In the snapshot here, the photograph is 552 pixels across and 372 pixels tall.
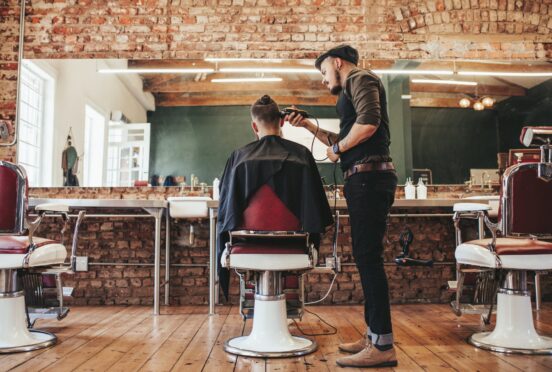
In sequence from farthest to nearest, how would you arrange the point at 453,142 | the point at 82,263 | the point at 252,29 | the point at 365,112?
the point at 453,142 < the point at 252,29 < the point at 82,263 < the point at 365,112

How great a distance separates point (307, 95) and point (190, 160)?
50.0 inches

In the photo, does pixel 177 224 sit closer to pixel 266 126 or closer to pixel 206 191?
pixel 206 191

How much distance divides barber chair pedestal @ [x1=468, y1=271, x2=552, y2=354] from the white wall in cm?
341

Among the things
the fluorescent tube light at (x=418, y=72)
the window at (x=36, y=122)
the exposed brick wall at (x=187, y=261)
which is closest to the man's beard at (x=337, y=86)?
the exposed brick wall at (x=187, y=261)

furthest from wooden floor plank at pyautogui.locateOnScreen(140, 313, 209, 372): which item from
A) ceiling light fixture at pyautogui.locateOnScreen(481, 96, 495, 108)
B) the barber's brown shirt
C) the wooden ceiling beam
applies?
ceiling light fixture at pyautogui.locateOnScreen(481, 96, 495, 108)

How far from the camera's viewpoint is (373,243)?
2115 millimetres

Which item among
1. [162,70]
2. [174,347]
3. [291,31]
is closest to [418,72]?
[291,31]

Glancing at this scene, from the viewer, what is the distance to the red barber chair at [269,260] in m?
2.27

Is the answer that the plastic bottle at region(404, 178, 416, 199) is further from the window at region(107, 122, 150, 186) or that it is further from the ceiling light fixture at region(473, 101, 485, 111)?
the window at region(107, 122, 150, 186)

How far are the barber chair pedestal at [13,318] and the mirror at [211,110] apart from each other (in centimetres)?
189

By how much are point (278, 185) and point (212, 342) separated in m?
1.01

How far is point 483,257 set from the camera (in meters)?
2.47

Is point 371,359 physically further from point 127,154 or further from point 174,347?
point 127,154

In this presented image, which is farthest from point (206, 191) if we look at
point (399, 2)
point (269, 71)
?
point (399, 2)
